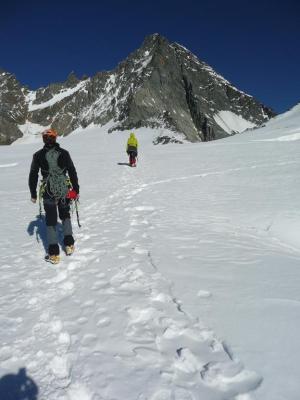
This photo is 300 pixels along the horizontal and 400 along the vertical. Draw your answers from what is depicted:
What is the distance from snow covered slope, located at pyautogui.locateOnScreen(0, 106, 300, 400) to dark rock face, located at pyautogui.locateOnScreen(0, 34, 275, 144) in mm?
79258

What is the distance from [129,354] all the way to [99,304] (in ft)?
3.66

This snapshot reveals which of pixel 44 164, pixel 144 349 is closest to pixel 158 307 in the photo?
pixel 144 349

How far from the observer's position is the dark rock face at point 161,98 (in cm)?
10256

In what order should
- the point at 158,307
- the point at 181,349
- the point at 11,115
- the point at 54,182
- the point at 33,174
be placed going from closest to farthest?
the point at 181,349 < the point at 158,307 < the point at 54,182 < the point at 33,174 < the point at 11,115

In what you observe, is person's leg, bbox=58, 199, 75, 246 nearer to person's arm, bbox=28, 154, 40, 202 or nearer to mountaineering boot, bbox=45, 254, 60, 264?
→ mountaineering boot, bbox=45, 254, 60, 264

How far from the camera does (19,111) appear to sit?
18675cm

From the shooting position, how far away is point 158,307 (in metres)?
4.38

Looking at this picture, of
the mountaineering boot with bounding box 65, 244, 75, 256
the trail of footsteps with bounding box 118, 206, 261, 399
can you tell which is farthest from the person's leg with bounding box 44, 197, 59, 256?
the trail of footsteps with bounding box 118, 206, 261, 399

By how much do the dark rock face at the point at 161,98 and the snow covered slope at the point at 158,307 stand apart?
7926cm

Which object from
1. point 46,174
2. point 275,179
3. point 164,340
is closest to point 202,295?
point 164,340

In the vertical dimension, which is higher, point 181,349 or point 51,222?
point 51,222

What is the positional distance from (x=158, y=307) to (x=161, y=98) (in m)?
112

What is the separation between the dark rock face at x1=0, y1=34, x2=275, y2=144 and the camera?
102562 millimetres

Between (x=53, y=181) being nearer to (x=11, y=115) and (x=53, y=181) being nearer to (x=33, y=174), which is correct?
(x=33, y=174)
